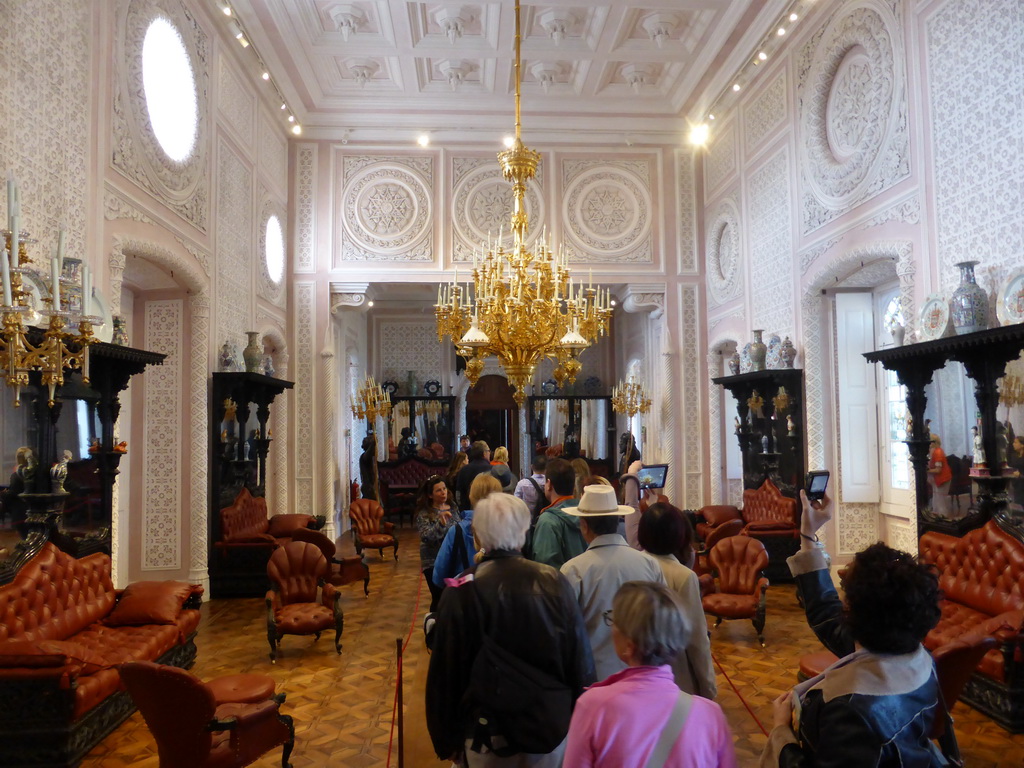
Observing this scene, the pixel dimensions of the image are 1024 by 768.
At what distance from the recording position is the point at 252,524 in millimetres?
8484

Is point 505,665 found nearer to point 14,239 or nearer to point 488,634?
point 488,634

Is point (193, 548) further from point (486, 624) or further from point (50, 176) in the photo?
point (486, 624)

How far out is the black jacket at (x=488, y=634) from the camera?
2.18m

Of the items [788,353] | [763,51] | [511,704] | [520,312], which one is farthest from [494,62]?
[511,704]

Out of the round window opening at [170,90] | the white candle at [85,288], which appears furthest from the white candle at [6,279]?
the round window opening at [170,90]

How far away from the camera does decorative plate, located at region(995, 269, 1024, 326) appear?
16.0ft

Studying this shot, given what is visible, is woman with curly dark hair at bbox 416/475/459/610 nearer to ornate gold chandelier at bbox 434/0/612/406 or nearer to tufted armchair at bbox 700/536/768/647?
ornate gold chandelier at bbox 434/0/612/406

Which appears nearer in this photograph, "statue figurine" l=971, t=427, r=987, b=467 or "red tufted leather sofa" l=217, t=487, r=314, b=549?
"statue figurine" l=971, t=427, r=987, b=467

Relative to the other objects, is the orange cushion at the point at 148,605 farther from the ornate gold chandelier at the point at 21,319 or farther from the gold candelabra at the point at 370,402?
the gold candelabra at the point at 370,402

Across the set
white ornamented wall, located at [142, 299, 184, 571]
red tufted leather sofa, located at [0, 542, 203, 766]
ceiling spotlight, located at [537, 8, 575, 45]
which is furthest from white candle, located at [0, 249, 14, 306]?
ceiling spotlight, located at [537, 8, 575, 45]

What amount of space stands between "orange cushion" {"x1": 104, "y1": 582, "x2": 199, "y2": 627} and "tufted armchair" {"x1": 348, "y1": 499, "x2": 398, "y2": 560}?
163 inches

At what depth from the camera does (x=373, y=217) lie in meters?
11.5

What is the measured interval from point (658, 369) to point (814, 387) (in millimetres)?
4186

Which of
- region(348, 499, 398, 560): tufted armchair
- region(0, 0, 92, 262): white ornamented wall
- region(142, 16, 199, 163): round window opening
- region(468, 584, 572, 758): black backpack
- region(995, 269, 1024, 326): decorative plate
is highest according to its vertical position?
region(142, 16, 199, 163): round window opening
